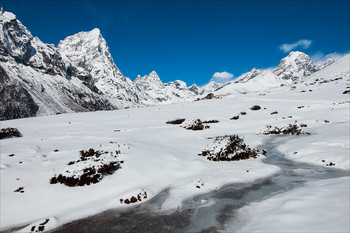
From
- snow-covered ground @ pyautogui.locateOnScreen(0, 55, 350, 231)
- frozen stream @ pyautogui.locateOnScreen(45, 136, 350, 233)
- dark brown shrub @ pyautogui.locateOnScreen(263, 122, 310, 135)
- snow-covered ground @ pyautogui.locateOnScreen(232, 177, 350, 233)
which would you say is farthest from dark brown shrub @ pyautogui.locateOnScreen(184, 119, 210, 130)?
snow-covered ground @ pyautogui.locateOnScreen(232, 177, 350, 233)

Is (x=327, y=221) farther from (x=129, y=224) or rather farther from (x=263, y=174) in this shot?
(x=263, y=174)

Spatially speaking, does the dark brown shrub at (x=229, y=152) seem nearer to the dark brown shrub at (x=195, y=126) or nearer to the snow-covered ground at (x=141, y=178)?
the snow-covered ground at (x=141, y=178)

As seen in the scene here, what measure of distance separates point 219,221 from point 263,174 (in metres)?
4.54

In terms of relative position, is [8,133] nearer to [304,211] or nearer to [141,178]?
[141,178]

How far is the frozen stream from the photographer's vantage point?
6.05 m

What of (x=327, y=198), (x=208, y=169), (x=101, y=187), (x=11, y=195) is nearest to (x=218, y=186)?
(x=208, y=169)

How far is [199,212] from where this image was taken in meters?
6.75

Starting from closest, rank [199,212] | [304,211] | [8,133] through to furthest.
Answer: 1. [304,211]
2. [199,212]
3. [8,133]

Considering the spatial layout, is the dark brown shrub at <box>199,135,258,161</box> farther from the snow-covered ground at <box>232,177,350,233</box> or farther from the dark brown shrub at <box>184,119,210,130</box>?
the dark brown shrub at <box>184,119,210,130</box>

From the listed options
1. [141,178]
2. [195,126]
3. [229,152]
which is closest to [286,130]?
[195,126]

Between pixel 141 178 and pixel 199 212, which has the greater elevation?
pixel 141 178

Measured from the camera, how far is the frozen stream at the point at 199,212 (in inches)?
238

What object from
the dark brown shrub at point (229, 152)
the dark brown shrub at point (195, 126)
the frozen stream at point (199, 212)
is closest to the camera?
the frozen stream at point (199, 212)

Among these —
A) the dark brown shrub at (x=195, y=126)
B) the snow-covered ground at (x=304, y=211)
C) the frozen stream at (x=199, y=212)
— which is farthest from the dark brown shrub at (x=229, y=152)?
the dark brown shrub at (x=195, y=126)
